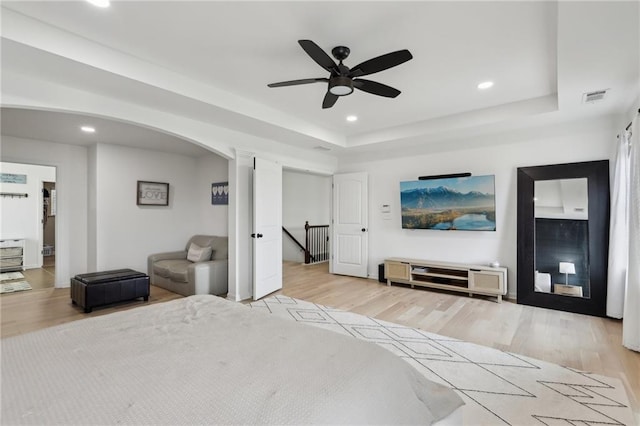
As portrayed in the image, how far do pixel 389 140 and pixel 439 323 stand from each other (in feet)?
9.57

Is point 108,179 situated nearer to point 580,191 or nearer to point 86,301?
point 86,301

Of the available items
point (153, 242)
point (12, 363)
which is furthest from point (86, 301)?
point (12, 363)

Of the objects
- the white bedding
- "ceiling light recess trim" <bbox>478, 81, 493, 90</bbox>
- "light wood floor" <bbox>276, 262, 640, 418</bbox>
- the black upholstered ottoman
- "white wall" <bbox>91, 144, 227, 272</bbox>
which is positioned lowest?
"light wood floor" <bbox>276, 262, 640, 418</bbox>

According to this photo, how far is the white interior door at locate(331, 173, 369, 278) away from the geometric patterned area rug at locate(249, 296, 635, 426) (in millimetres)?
2817

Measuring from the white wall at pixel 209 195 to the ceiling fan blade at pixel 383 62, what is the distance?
4083 mm

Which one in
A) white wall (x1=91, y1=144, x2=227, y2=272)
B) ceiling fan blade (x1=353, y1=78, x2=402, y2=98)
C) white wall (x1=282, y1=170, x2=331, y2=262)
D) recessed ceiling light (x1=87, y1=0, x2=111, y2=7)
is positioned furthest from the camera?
white wall (x1=282, y1=170, x2=331, y2=262)

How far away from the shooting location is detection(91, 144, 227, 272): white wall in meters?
5.36

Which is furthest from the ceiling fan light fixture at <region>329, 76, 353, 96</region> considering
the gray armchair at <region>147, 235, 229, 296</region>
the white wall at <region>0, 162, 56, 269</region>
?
the white wall at <region>0, 162, 56, 269</region>

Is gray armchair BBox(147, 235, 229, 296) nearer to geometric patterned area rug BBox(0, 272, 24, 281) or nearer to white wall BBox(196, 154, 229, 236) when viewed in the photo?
white wall BBox(196, 154, 229, 236)

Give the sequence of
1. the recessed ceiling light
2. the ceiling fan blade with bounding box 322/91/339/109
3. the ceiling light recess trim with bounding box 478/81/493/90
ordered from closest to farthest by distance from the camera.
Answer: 1. the recessed ceiling light
2. the ceiling fan blade with bounding box 322/91/339/109
3. the ceiling light recess trim with bounding box 478/81/493/90

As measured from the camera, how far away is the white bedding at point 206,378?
956 mm

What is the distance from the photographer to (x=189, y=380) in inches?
43.9

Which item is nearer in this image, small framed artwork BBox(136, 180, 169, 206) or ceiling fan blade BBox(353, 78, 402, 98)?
ceiling fan blade BBox(353, 78, 402, 98)

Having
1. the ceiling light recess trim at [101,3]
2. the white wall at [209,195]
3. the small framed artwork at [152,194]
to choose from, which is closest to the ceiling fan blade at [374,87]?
the ceiling light recess trim at [101,3]
